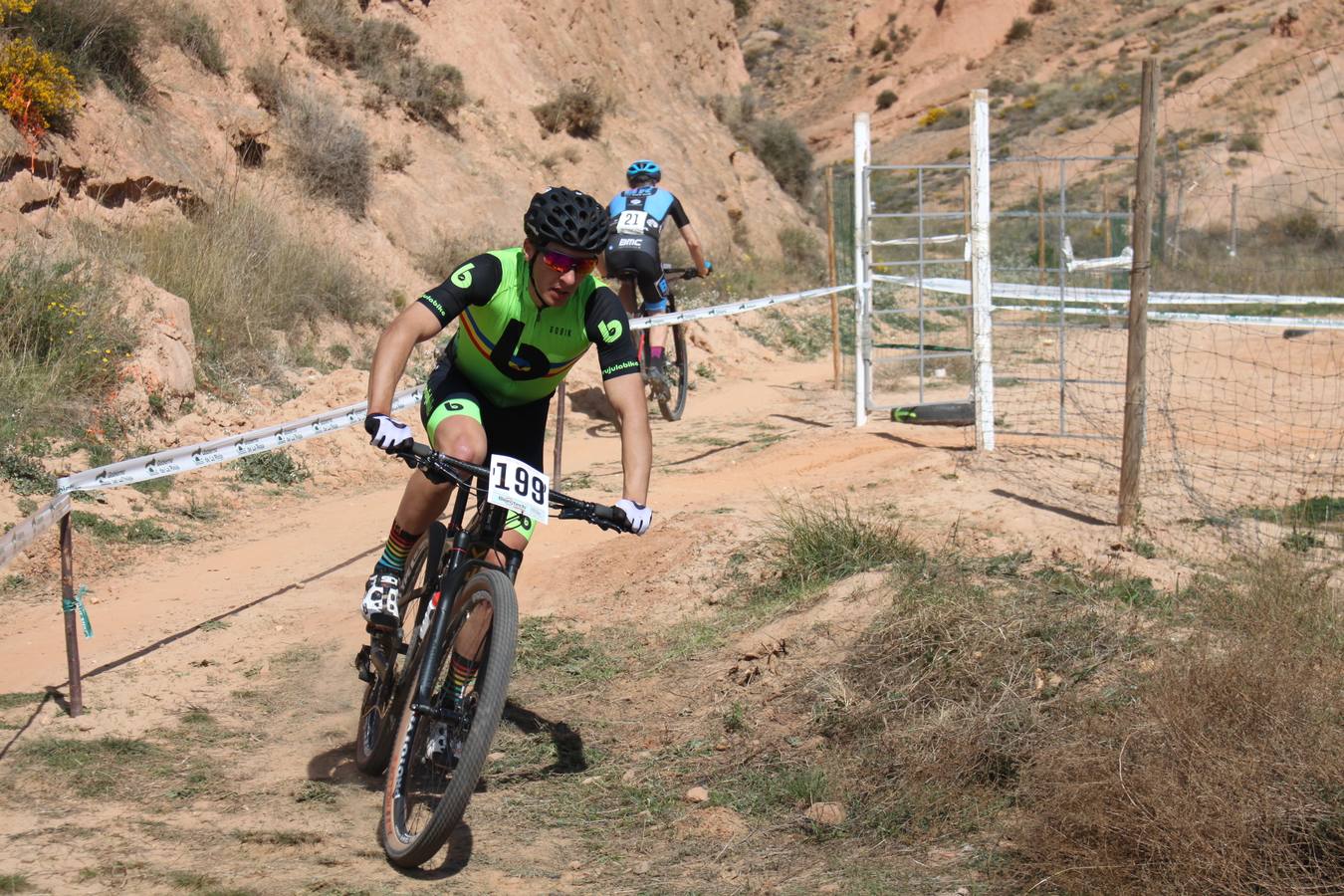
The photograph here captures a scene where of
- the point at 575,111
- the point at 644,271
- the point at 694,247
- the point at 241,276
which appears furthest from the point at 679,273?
the point at 575,111

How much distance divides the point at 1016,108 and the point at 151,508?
48111 mm

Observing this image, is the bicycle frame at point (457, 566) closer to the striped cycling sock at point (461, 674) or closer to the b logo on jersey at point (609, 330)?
the striped cycling sock at point (461, 674)

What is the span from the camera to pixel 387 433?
13.0 ft

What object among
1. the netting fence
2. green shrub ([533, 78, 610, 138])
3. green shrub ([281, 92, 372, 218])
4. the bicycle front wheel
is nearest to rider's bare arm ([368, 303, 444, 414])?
the netting fence

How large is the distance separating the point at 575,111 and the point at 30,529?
16.7 m

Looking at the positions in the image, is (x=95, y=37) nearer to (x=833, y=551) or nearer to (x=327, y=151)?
(x=327, y=151)

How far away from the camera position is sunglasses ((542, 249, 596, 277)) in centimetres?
448

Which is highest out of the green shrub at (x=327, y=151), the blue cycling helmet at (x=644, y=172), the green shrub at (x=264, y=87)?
the green shrub at (x=264, y=87)

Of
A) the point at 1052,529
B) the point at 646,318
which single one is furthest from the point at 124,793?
the point at 646,318

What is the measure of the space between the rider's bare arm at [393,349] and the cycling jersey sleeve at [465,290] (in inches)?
1.8

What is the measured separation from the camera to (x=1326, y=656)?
448cm

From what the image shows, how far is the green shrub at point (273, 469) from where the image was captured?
9.72 m

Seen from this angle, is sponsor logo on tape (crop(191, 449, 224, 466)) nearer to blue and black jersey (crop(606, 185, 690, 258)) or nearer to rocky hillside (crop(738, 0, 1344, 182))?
blue and black jersey (crop(606, 185, 690, 258))

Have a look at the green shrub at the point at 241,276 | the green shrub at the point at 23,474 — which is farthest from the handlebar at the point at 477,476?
the green shrub at the point at 241,276
